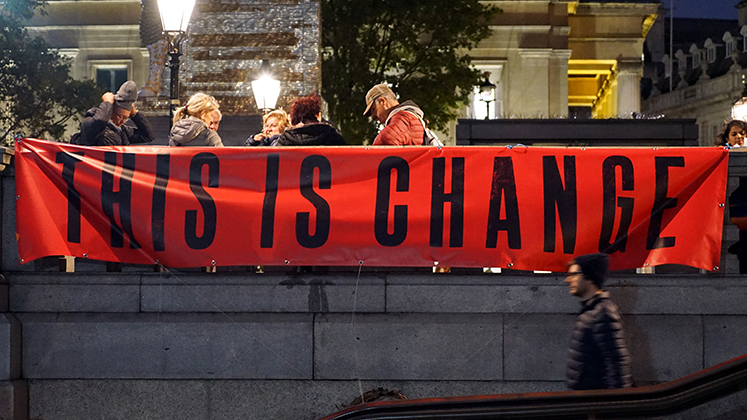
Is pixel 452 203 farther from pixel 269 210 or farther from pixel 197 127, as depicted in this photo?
pixel 197 127

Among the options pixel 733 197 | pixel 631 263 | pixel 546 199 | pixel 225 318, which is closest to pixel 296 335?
pixel 225 318

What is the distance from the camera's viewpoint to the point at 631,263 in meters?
7.81

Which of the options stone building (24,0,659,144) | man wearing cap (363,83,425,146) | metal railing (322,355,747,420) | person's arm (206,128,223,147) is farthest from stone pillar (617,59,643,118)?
metal railing (322,355,747,420)

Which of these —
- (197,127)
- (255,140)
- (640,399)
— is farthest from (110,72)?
(640,399)

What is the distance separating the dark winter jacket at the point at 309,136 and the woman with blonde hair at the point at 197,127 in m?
0.71

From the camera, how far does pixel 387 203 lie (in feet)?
26.2

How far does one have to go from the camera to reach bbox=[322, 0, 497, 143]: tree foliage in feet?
110

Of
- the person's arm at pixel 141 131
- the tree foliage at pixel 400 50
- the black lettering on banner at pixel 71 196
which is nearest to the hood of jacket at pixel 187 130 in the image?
the person's arm at pixel 141 131

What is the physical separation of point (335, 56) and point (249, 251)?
2679 centimetres

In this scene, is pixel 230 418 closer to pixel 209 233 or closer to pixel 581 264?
pixel 209 233

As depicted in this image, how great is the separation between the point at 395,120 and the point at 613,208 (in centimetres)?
223

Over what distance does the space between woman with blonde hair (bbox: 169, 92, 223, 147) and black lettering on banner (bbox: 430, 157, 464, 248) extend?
89.5 inches

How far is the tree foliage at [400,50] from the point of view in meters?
33.6

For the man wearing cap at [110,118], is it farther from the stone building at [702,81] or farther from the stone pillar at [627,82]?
the stone building at [702,81]
